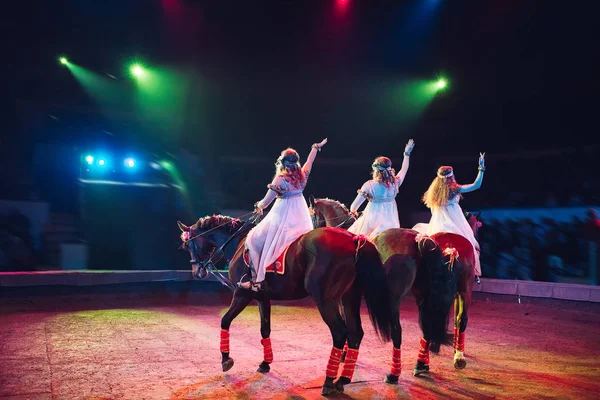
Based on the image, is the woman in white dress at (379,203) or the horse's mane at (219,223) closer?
the horse's mane at (219,223)

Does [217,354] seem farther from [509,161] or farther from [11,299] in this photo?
[509,161]

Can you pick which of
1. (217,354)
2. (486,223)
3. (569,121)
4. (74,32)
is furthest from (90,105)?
(569,121)

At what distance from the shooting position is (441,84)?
16.0 metres

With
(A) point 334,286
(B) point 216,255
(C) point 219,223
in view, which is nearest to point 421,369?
(A) point 334,286

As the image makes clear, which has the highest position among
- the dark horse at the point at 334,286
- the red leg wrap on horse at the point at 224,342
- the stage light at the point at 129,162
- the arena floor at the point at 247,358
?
the stage light at the point at 129,162

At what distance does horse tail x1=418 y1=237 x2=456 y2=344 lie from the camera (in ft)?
18.2

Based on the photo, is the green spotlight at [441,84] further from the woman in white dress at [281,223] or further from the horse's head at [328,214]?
the woman in white dress at [281,223]

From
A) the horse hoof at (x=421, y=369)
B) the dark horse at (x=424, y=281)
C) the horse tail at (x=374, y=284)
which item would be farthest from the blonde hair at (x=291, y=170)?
the horse hoof at (x=421, y=369)

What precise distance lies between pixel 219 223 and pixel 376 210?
7.52 feet

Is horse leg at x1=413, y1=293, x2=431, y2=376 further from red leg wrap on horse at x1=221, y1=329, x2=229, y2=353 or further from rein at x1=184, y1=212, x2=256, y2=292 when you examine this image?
rein at x1=184, y1=212, x2=256, y2=292

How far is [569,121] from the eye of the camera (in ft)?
51.5

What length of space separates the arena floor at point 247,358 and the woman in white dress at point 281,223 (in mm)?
1294

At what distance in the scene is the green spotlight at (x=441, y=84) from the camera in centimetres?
1580

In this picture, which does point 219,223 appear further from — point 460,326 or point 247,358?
point 460,326
